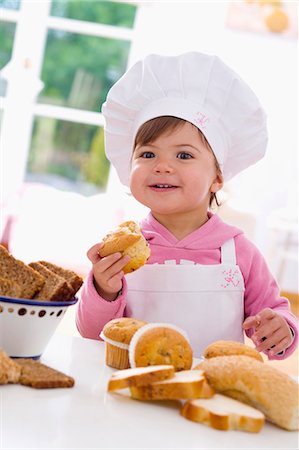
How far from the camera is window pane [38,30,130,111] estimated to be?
307 inches

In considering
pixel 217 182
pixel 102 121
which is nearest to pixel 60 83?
pixel 102 121

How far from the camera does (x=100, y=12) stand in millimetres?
8141

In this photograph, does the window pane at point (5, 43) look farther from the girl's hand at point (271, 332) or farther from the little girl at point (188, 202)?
the girl's hand at point (271, 332)

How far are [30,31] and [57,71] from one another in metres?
2.59

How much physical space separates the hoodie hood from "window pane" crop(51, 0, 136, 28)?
6.12 meters

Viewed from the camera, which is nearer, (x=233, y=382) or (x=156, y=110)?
(x=233, y=382)

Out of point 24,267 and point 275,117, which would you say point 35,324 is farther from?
point 275,117

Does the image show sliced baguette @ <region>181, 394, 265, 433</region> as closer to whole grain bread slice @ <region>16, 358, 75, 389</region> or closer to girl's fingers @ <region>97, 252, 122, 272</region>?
whole grain bread slice @ <region>16, 358, 75, 389</region>

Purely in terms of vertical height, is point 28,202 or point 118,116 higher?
point 118,116

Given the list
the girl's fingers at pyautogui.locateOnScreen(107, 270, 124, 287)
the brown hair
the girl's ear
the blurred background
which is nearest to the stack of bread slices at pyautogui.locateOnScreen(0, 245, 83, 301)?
the girl's fingers at pyautogui.locateOnScreen(107, 270, 124, 287)

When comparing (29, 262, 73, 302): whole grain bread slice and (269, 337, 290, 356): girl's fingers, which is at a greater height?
(29, 262, 73, 302): whole grain bread slice

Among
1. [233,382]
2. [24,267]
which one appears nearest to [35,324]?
[24,267]

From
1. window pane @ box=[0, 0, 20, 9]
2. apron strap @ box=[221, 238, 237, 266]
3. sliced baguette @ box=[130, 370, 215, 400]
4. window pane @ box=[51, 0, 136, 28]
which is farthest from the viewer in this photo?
window pane @ box=[51, 0, 136, 28]

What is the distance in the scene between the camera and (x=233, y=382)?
861 millimetres
